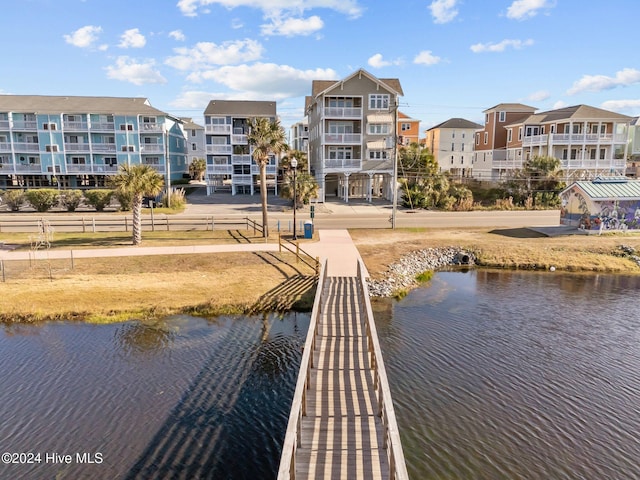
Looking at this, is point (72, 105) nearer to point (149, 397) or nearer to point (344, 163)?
point (344, 163)

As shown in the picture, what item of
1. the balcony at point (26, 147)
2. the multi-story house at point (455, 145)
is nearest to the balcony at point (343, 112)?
the multi-story house at point (455, 145)

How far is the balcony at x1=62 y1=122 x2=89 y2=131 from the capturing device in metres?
58.2

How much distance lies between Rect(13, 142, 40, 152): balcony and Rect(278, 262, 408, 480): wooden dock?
59175 millimetres

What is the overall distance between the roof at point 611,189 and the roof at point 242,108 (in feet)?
131

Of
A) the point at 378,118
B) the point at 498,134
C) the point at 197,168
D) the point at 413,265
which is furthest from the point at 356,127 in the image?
the point at 197,168

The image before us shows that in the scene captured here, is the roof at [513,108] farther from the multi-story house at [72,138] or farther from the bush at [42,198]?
the bush at [42,198]

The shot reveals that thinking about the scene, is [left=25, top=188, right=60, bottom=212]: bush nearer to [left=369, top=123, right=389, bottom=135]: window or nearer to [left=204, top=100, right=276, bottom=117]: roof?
[left=204, top=100, right=276, bottom=117]: roof

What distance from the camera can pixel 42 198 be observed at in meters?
45.2

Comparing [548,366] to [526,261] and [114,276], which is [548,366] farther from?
[114,276]

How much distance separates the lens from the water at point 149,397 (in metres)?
10.4

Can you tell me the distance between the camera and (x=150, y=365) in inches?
588

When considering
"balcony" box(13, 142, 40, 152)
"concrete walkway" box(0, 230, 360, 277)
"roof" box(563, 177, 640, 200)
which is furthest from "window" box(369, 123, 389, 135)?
"balcony" box(13, 142, 40, 152)

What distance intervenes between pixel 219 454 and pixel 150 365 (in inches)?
218

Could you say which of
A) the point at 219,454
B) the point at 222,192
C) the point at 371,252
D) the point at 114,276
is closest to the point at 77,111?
the point at 222,192
